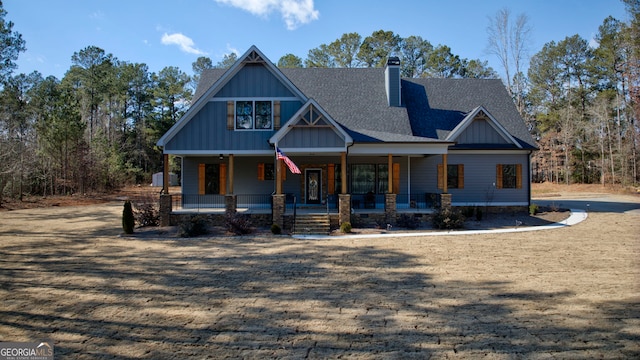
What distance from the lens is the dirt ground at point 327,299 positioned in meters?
4.93

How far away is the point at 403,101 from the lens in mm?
22125

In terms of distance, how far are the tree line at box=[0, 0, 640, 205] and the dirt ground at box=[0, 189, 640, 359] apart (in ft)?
79.0

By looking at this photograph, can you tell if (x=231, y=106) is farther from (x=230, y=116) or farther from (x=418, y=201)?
(x=418, y=201)

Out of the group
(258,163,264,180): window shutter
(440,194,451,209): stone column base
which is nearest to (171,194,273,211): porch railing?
(258,163,264,180): window shutter

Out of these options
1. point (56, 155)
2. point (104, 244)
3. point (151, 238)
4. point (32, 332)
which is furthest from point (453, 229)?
point (56, 155)

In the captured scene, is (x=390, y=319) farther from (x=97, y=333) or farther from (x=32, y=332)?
(x=32, y=332)

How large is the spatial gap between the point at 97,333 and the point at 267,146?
41.8 ft

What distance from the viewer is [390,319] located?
584cm

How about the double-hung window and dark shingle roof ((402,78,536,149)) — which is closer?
the double-hung window

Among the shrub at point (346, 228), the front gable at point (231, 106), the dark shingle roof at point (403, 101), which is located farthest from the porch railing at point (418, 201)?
the front gable at point (231, 106)

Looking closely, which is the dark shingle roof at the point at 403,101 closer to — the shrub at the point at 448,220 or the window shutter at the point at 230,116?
the window shutter at the point at 230,116

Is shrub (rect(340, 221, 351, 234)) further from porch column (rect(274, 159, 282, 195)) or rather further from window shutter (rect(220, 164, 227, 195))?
window shutter (rect(220, 164, 227, 195))

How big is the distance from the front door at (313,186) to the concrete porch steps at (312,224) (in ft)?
12.0

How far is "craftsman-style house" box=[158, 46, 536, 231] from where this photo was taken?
55.2ft
